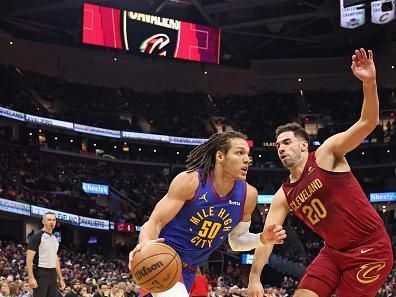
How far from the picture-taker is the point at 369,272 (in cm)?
547

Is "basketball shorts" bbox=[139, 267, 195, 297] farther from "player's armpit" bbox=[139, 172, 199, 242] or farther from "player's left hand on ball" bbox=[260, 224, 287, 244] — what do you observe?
"player's left hand on ball" bbox=[260, 224, 287, 244]

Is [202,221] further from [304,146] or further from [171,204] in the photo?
[304,146]

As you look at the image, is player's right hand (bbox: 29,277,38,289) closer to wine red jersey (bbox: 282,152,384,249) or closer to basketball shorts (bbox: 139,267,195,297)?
basketball shorts (bbox: 139,267,195,297)

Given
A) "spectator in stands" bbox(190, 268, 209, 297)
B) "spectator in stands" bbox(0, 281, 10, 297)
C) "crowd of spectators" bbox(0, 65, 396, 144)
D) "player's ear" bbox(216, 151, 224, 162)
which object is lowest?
"spectator in stands" bbox(0, 281, 10, 297)

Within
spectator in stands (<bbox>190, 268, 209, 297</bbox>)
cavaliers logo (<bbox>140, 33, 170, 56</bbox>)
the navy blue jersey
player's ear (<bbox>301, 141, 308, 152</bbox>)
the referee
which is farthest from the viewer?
cavaliers logo (<bbox>140, 33, 170, 56</bbox>)

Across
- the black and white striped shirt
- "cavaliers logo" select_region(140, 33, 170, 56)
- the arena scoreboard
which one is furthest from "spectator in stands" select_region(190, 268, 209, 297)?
"cavaliers logo" select_region(140, 33, 170, 56)

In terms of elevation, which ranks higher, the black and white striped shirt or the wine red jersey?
the wine red jersey

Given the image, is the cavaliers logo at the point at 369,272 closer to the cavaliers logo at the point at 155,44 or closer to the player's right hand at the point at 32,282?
the player's right hand at the point at 32,282

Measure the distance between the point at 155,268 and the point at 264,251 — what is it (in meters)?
1.40

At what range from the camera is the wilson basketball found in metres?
4.71

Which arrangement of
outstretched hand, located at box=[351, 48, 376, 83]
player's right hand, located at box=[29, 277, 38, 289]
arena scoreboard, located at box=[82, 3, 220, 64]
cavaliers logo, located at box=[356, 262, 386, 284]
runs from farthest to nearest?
arena scoreboard, located at box=[82, 3, 220, 64] < player's right hand, located at box=[29, 277, 38, 289] < cavaliers logo, located at box=[356, 262, 386, 284] < outstretched hand, located at box=[351, 48, 376, 83]

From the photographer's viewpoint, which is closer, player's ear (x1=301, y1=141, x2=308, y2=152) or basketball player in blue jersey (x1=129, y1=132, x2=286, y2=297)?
basketball player in blue jersey (x1=129, y1=132, x2=286, y2=297)

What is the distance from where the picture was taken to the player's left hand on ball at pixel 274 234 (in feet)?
16.9

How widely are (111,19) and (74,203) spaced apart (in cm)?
970
